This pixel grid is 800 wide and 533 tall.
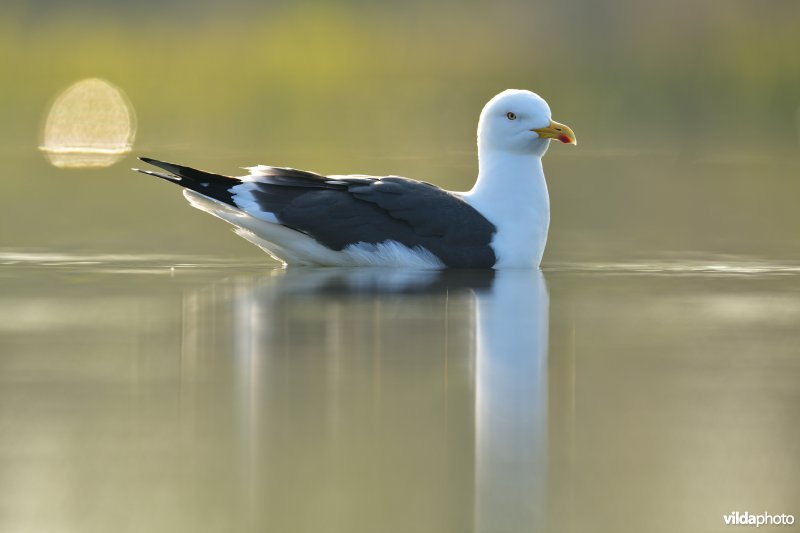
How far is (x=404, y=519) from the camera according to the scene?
5254mm

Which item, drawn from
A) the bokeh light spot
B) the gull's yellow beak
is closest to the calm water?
the gull's yellow beak

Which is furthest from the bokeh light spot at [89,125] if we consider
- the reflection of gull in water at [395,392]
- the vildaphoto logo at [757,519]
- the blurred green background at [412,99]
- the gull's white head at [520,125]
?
the vildaphoto logo at [757,519]

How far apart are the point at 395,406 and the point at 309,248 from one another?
5029 mm

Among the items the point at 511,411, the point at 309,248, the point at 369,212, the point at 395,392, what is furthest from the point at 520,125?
the point at 511,411

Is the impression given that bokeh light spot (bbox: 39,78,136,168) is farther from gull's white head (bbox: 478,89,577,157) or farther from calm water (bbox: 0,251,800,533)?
calm water (bbox: 0,251,800,533)

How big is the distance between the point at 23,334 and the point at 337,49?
77.5ft

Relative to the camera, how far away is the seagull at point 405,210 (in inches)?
449

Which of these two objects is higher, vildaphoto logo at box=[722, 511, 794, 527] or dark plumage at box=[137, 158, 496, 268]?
dark plumage at box=[137, 158, 496, 268]

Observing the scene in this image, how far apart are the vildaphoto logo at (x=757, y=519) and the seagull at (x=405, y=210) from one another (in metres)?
6.10

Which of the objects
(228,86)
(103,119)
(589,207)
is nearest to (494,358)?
(589,207)

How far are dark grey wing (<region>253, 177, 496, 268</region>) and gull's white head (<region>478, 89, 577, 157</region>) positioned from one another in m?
0.71

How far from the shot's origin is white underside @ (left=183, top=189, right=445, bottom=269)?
11469mm

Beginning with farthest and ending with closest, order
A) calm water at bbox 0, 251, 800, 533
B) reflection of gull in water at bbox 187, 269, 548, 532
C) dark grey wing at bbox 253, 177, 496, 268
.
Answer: dark grey wing at bbox 253, 177, 496, 268 < reflection of gull in water at bbox 187, 269, 548, 532 < calm water at bbox 0, 251, 800, 533

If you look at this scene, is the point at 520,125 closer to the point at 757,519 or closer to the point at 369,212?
the point at 369,212
